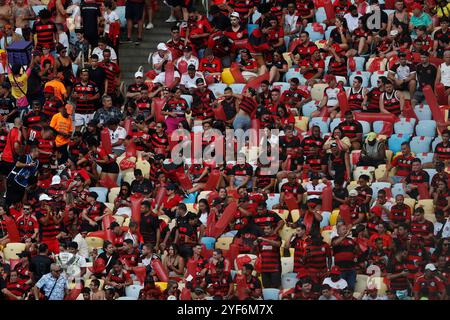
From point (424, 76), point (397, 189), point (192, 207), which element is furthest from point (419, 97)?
point (192, 207)

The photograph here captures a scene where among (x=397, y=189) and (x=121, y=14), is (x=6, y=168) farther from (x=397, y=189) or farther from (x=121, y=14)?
(x=397, y=189)

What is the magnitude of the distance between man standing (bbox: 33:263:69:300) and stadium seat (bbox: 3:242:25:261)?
118cm

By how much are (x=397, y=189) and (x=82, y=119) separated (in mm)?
5646

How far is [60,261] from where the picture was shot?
27766 millimetres

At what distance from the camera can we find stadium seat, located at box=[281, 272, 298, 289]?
89.5ft

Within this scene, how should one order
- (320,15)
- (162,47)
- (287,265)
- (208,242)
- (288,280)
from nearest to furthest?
(288,280), (287,265), (208,242), (162,47), (320,15)

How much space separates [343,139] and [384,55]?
8.28 ft

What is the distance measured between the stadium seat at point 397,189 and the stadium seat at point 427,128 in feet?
4.83

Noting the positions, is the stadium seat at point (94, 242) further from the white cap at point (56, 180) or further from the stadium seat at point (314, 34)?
the stadium seat at point (314, 34)

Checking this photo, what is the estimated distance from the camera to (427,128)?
3012 centimetres

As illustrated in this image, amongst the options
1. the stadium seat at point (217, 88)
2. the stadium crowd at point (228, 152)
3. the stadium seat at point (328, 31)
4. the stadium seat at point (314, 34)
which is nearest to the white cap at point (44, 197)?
the stadium crowd at point (228, 152)

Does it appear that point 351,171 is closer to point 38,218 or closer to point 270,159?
point 270,159

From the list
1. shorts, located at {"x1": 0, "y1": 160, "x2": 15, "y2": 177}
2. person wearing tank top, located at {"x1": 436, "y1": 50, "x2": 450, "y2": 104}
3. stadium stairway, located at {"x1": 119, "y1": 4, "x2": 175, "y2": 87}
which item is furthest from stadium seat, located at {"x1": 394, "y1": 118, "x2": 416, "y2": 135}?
shorts, located at {"x1": 0, "y1": 160, "x2": 15, "y2": 177}

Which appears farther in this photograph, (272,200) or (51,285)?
(272,200)
